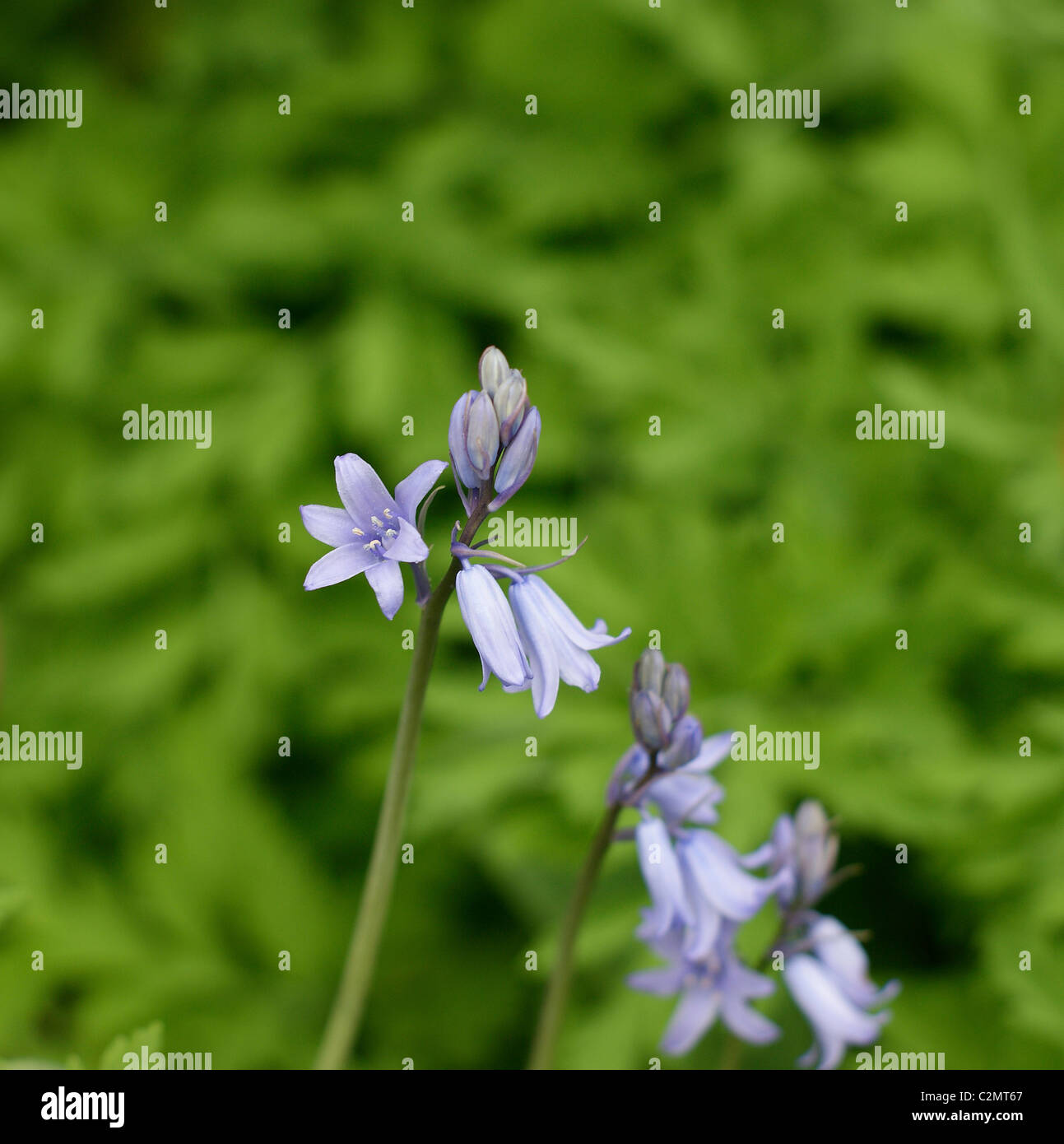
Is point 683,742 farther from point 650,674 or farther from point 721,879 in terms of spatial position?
point 721,879

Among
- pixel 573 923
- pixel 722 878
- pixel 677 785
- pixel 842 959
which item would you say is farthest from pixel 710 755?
pixel 842 959

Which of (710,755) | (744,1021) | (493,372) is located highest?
(493,372)

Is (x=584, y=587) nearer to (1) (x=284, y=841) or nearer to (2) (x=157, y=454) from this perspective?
(1) (x=284, y=841)

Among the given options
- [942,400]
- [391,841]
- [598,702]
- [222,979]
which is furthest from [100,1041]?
[942,400]

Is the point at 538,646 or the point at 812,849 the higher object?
the point at 538,646

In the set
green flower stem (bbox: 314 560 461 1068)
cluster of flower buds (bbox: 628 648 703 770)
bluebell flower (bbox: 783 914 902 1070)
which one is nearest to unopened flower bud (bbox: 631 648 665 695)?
cluster of flower buds (bbox: 628 648 703 770)

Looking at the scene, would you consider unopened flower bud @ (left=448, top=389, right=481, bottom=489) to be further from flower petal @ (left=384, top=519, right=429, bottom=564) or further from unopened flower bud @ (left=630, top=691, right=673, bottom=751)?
unopened flower bud @ (left=630, top=691, right=673, bottom=751)

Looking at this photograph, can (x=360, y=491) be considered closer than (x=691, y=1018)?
Yes
